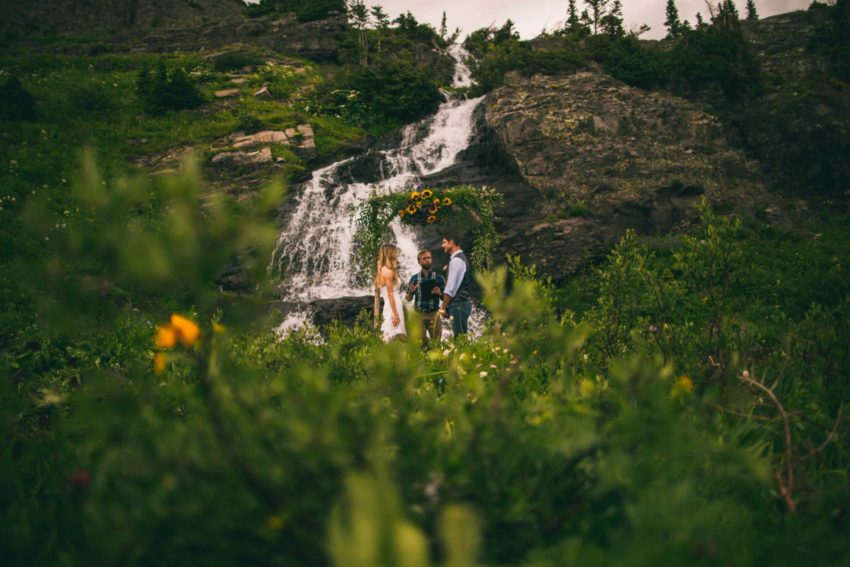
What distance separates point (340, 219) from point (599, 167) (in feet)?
30.9

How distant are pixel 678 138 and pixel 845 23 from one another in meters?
18.9

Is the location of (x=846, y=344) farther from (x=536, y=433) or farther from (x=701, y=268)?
(x=536, y=433)

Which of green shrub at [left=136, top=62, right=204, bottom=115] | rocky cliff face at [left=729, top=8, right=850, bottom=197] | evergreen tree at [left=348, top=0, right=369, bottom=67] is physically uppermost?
evergreen tree at [left=348, top=0, right=369, bottom=67]

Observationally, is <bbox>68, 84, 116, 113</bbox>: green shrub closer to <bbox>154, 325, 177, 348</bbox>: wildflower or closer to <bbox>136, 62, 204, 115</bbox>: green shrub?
<bbox>136, 62, 204, 115</bbox>: green shrub

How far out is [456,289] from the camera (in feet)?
20.7

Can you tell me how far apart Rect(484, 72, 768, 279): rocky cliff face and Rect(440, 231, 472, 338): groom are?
6.54m

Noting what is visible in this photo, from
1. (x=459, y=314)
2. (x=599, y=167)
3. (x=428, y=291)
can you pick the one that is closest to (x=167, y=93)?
(x=599, y=167)

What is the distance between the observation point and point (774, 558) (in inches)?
37.5

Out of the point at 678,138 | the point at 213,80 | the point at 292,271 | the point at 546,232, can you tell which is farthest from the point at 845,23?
the point at 213,80

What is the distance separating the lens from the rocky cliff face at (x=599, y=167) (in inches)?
550

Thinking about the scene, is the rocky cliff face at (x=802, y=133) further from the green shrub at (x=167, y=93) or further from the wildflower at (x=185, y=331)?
the green shrub at (x=167, y=93)

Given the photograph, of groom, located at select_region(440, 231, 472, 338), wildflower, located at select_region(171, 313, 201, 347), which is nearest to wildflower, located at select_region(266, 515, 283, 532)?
wildflower, located at select_region(171, 313, 201, 347)

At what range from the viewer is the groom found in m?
6.29

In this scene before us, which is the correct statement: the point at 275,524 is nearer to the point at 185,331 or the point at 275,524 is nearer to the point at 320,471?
the point at 320,471
